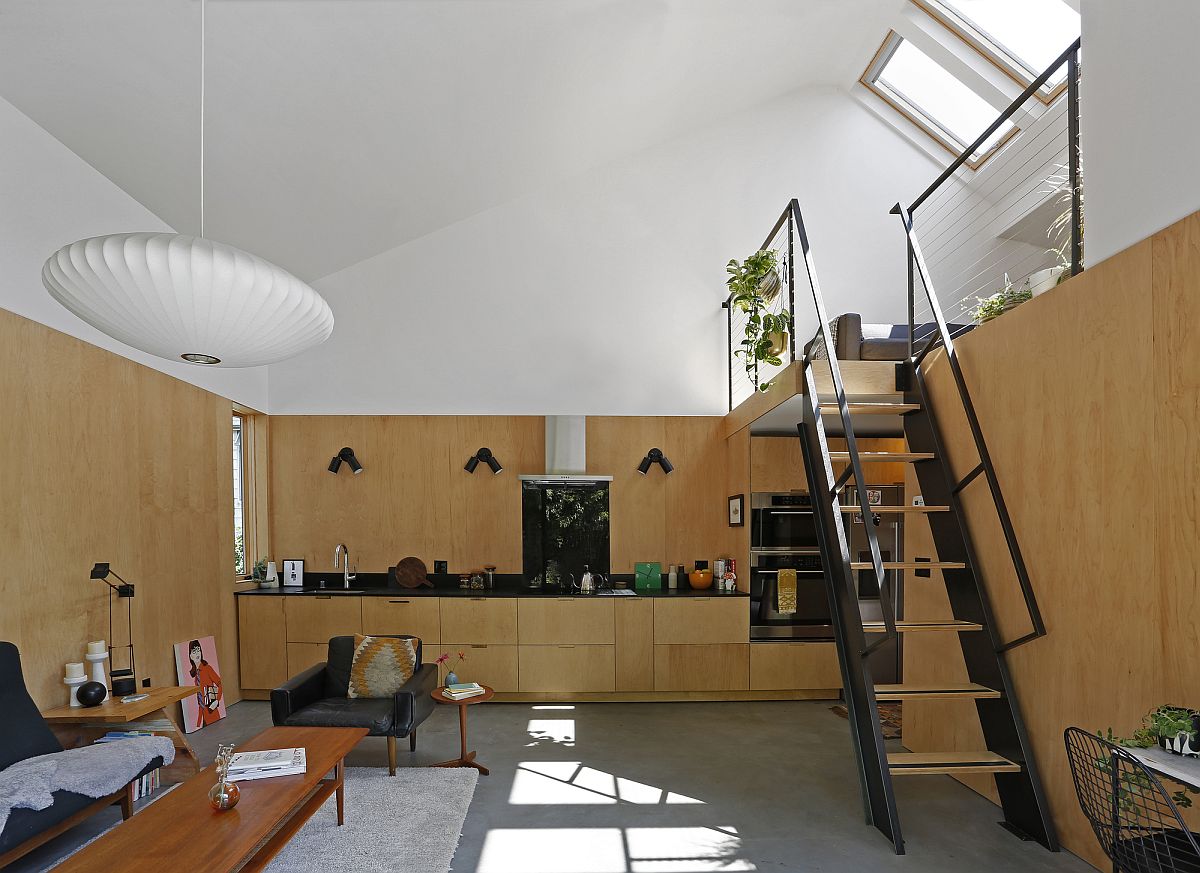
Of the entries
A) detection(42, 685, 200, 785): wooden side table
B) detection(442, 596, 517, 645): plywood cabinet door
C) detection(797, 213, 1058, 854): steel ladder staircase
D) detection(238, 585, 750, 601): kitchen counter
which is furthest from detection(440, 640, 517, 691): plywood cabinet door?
detection(797, 213, 1058, 854): steel ladder staircase

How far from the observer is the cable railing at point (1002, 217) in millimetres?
6027

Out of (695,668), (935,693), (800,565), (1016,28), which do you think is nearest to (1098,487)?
(935,693)

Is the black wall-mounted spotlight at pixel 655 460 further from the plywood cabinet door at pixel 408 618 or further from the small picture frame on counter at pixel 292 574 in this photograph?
the small picture frame on counter at pixel 292 574

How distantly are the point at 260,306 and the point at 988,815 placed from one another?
4.15m

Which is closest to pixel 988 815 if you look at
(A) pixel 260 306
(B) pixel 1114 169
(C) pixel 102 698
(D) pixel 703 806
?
(D) pixel 703 806

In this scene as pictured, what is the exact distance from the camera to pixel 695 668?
616 cm

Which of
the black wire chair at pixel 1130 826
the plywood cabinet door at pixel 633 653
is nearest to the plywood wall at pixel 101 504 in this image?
the plywood cabinet door at pixel 633 653

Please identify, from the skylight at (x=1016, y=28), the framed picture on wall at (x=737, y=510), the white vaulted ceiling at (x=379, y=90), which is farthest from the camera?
the framed picture on wall at (x=737, y=510)

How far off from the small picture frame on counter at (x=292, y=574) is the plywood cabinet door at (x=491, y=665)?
5.48 ft

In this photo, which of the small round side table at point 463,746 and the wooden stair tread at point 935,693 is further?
the small round side table at point 463,746

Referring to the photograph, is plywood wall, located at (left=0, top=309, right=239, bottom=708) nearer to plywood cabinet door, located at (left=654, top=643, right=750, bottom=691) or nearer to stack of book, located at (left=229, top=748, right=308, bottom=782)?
stack of book, located at (left=229, top=748, right=308, bottom=782)

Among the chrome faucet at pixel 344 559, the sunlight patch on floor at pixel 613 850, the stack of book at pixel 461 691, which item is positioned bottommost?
the sunlight patch on floor at pixel 613 850

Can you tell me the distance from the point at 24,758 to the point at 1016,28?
25.7 ft

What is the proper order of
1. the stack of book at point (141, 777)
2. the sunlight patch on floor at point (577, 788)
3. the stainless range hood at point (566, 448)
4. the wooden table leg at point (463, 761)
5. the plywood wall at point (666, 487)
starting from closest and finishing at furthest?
the stack of book at point (141, 777) < the sunlight patch on floor at point (577, 788) < the wooden table leg at point (463, 761) < the stainless range hood at point (566, 448) < the plywood wall at point (666, 487)
